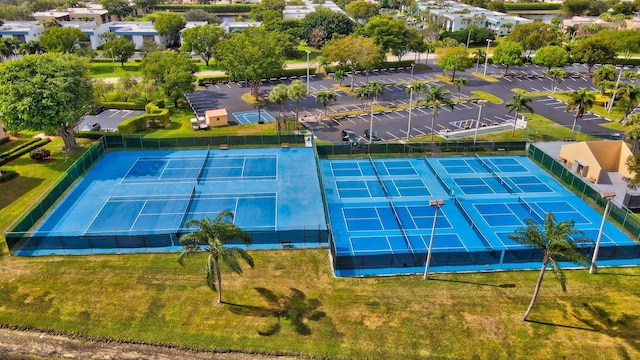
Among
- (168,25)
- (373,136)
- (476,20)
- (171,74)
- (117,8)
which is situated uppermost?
(117,8)

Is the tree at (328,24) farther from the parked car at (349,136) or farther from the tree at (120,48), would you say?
the parked car at (349,136)

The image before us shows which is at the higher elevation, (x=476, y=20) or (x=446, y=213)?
(x=476, y=20)

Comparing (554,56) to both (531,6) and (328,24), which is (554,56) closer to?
(328,24)

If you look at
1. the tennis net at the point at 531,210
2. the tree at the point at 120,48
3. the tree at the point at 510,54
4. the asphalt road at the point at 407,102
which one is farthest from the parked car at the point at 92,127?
the tree at the point at 510,54

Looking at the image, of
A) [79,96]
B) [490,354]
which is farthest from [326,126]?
[490,354]

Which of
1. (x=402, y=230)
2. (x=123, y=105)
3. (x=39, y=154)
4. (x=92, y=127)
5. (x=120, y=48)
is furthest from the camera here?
(x=120, y=48)

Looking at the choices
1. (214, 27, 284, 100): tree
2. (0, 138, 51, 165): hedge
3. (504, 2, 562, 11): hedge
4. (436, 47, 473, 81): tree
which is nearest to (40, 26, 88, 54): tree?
(214, 27, 284, 100): tree

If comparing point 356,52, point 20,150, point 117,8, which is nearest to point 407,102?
point 356,52

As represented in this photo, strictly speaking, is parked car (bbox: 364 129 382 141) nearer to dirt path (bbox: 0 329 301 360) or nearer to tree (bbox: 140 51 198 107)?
tree (bbox: 140 51 198 107)
